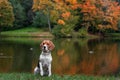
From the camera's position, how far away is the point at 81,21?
67500mm

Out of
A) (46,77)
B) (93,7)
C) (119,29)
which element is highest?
(46,77)

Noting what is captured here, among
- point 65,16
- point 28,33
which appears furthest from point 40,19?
point 65,16

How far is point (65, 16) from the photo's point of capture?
63844mm

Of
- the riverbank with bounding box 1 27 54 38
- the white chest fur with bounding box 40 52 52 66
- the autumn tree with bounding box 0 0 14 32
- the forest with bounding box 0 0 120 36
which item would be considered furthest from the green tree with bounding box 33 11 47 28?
the white chest fur with bounding box 40 52 52 66

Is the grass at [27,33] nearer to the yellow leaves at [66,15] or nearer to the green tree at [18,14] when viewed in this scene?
the green tree at [18,14]

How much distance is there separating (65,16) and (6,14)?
35.0 feet

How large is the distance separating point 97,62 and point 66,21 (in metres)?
36.7

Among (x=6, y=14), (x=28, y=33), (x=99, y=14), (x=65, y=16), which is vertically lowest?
(x=28, y=33)

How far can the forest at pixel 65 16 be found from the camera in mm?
63250

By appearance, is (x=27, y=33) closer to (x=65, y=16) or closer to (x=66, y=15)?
(x=65, y=16)

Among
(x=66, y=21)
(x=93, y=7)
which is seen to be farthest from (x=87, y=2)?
(x=66, y=21)

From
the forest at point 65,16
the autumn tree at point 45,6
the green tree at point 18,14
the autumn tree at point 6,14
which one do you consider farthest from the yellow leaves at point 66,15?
the autumn tree at point 6,14

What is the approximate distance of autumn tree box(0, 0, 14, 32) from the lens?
6245cm

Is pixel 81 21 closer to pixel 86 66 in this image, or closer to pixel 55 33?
pixel 55 33
